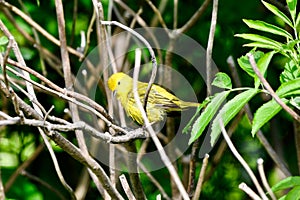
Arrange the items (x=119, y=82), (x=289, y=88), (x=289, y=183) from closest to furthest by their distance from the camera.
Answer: (x=289, y=88), (x=289, y=183), (x=119, y=82)

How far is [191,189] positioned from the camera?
155cm

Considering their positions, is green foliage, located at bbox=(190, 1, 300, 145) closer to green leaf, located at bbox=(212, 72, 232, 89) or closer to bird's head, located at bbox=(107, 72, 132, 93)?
green leaf, located at bbox=(212, 72, 232, 89)

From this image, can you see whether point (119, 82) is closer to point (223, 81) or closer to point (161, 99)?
point (161, 99)

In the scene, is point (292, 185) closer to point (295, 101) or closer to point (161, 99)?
point (295, 101)

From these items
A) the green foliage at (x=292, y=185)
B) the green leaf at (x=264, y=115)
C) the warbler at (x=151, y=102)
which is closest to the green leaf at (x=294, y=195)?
the green foliage at (x=292, y=185)

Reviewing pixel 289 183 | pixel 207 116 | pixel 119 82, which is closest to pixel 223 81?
pixel 207 116

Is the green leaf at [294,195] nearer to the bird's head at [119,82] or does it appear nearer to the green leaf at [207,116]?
the green leaf at [207,116]

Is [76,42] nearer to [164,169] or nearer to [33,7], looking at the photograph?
[33,7]

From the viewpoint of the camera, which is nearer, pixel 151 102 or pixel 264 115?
pixel 264 115

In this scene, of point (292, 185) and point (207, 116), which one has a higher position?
point (207, 116)

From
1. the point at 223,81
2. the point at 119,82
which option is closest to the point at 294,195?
the point at 223,81

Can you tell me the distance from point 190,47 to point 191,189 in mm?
1451

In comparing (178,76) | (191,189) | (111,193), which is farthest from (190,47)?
(111,193)

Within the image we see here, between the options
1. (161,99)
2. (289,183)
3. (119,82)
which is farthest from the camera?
(161,99)
